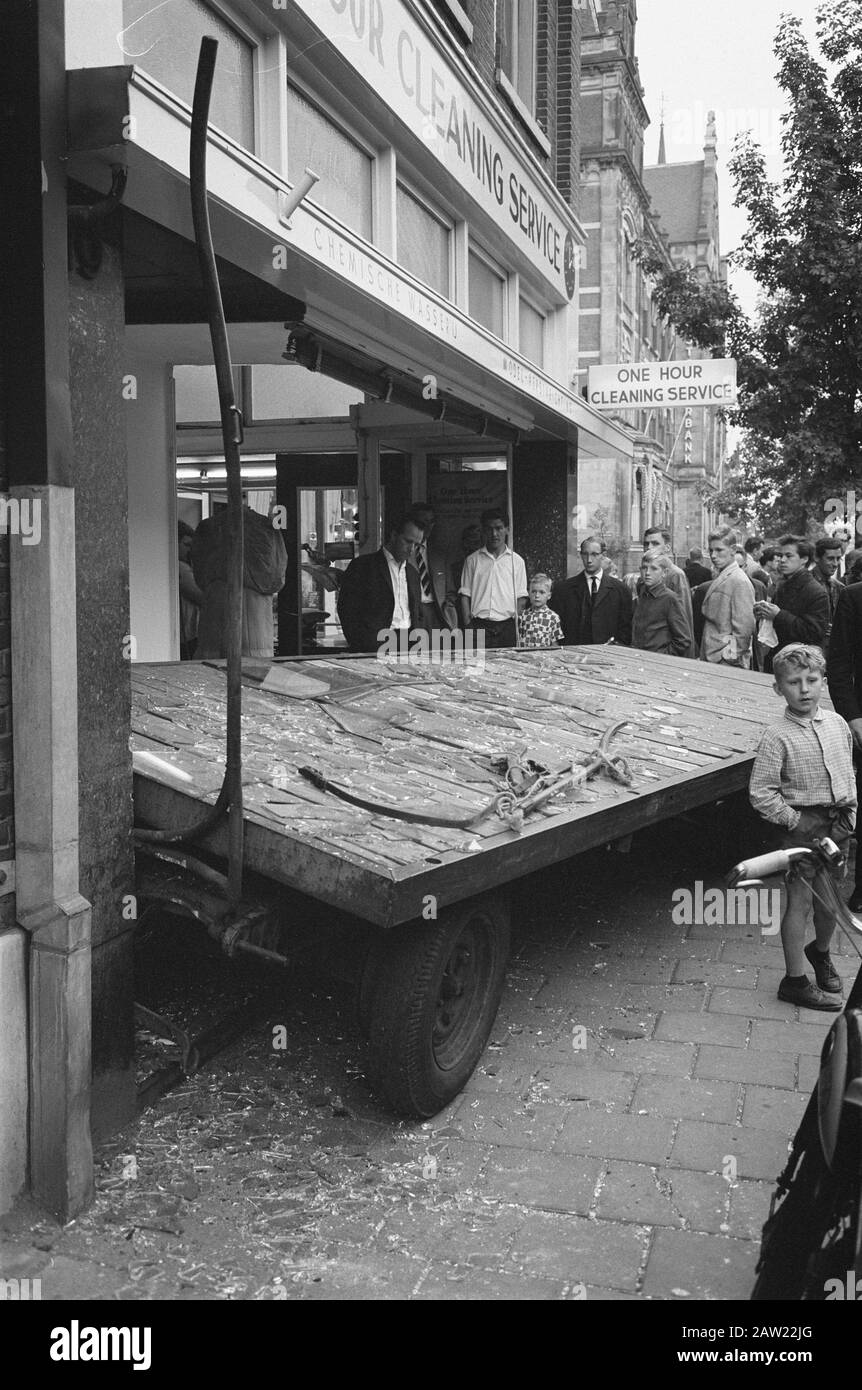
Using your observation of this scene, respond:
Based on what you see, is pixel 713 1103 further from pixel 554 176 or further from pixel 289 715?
pixel 554 176

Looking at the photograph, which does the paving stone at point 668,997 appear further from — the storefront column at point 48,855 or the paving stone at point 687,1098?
the storefront column at point 48,855

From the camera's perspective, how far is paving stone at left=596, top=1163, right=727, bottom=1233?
360 centimetres

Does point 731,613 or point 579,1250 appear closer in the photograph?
point 579,1250

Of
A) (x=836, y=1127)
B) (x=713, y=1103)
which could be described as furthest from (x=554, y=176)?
(x=836, y=1127)

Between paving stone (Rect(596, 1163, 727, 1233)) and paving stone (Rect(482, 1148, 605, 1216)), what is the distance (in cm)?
6

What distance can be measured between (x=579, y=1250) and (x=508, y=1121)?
850 mm

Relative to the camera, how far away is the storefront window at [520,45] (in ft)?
39.0

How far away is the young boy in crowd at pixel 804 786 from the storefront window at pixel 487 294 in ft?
22.4

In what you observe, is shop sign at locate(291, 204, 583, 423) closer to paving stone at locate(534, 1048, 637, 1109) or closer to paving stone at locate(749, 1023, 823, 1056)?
paving stone at locate(534, 1048, 637, 1109)

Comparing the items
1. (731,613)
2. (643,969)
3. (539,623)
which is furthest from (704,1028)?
(731,613)

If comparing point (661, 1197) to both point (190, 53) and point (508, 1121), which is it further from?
point (190, 53)

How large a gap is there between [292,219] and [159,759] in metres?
2.46

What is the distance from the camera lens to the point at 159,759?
14.2ft

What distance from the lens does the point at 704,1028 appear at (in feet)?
17.0
